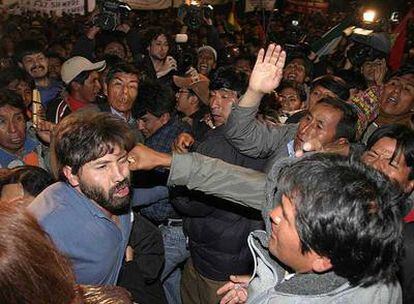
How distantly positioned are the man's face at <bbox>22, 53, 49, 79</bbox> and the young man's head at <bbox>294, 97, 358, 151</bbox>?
3431 millimetres

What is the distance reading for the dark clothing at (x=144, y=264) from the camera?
2553 mm

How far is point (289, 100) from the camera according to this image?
516 centimetres

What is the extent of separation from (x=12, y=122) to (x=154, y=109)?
1.14 m

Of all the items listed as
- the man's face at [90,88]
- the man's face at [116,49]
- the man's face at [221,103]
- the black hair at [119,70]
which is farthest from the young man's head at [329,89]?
the man's face at [116,49]

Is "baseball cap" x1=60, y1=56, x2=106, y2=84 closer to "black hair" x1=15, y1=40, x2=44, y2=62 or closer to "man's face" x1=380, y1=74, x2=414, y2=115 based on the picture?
"black hair" x1=15, y1=40, x2=44, y2=62

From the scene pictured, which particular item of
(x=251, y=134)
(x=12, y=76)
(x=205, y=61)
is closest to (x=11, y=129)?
(x=12, y=76)

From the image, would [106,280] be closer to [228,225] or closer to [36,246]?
[228,225]

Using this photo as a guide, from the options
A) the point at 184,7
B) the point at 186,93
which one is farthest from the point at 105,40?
the point at 186,93

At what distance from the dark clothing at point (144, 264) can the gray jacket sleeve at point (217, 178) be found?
684 millimetres

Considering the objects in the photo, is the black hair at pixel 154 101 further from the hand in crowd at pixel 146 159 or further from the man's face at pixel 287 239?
the man's face at pixel 287 239

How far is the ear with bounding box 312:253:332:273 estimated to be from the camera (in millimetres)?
1524

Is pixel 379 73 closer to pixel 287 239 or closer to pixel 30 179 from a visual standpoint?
pixel 30 179

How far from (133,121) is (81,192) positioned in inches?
80.3

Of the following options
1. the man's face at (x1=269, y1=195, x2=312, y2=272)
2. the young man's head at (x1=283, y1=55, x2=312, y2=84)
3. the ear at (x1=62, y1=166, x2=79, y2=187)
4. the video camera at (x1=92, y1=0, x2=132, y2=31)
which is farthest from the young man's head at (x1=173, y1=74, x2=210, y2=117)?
the man's face at (x1=269, y1=195, x2=312, y2=272)
